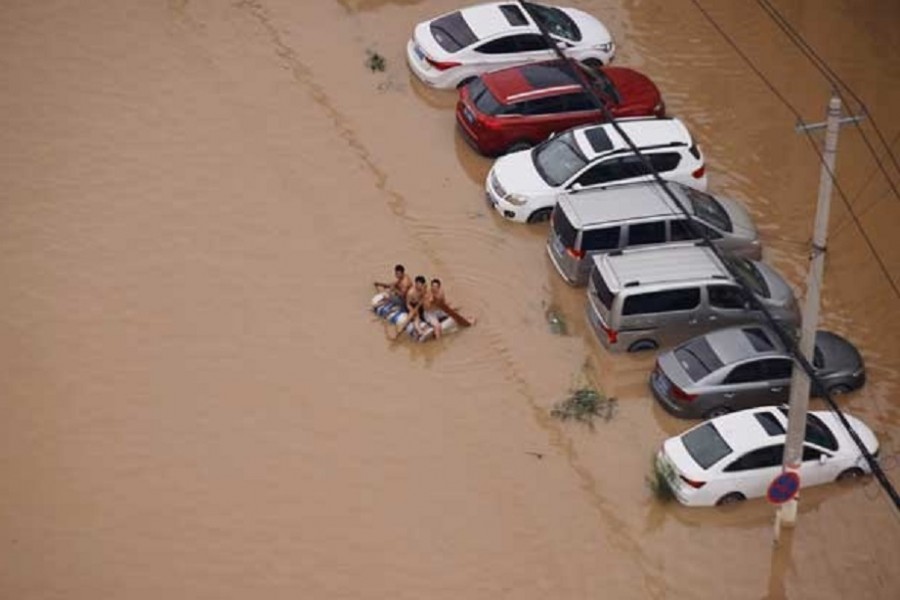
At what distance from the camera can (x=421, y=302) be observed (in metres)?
20.6

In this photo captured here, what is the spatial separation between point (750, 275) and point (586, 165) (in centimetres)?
311

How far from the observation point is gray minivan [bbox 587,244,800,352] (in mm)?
20016

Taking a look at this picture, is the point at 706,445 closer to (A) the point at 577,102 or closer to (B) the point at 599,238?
(B) the point at 599,238

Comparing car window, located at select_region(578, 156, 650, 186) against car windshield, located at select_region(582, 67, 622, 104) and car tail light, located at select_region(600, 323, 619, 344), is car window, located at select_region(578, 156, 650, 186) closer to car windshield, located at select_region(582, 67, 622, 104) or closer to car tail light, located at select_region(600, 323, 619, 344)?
car windshield, located at select_region(582, 67, 622, 104)

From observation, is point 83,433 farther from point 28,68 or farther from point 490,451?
point 28,68

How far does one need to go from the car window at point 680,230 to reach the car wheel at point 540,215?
211cm

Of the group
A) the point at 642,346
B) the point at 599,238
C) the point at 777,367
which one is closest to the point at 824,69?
the point at 599,238

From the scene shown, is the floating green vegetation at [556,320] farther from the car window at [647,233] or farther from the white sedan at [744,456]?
the white sedan at [744,456]

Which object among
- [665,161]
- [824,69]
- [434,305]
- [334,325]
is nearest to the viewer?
[434,305]

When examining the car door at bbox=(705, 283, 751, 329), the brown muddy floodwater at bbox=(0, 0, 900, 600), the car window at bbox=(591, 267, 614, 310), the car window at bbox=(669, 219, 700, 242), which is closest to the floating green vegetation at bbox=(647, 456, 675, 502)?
the brown muddy floodwater at bbox=(0, 0, 900, 600)

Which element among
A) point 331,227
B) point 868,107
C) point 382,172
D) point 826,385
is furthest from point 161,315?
point 868,107

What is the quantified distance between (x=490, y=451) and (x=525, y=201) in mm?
4760

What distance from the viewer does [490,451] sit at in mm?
19031

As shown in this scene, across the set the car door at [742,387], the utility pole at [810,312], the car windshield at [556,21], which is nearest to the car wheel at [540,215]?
the car windshield at [556,21]
